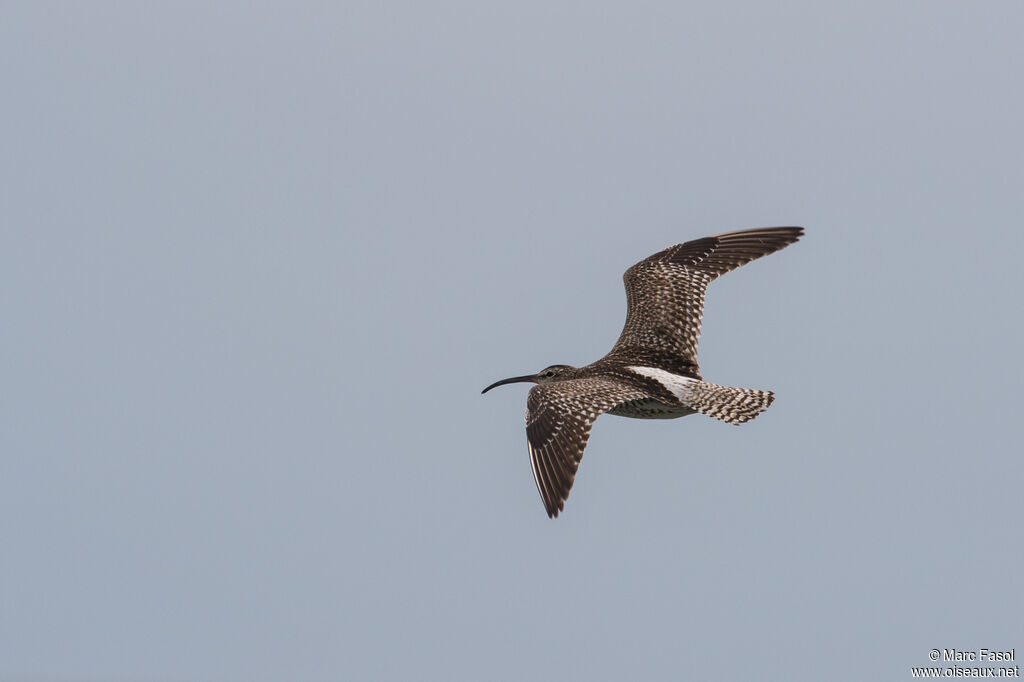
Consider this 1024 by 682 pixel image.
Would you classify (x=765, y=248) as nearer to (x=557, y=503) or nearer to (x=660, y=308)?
(x=660, y=308)

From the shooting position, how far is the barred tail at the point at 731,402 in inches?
650

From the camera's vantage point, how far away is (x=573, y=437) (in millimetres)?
15430

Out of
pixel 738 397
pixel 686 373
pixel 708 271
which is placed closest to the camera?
pixel 738 397

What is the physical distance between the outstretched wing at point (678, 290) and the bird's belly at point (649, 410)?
56.5 inches

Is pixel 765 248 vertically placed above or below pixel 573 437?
above

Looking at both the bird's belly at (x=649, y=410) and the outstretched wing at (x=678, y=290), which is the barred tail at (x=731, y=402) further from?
the outstretched wing at (x=678, y=290)

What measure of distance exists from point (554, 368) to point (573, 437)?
12.8 ft

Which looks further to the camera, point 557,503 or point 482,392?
point 482,392

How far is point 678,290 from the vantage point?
66.7ft

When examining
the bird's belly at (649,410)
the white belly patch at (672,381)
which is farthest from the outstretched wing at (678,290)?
the bird's belly at (649,410)

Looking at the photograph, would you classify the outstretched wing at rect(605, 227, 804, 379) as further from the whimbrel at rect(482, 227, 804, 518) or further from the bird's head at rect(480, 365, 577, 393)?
the bird's head at rect(480, 365, 577, 393)

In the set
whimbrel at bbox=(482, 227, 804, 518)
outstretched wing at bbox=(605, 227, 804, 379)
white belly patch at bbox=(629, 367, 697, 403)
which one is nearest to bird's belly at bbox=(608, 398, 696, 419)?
whimbrel at bbox=(482, 227, 804, 518)

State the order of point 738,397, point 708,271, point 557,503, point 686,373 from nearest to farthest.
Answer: point 557,503
point 738,397
point 686,373
point 708,271

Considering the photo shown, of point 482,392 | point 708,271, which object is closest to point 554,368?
point 482,392
